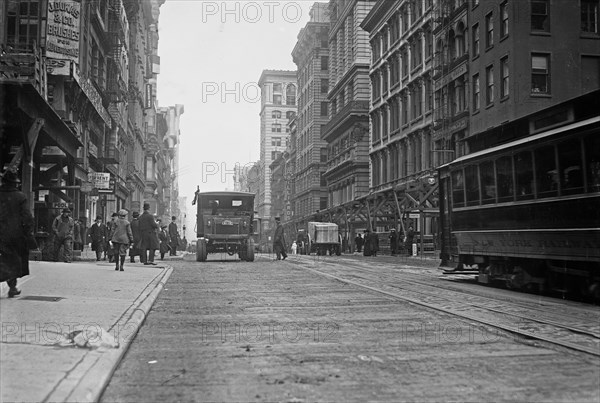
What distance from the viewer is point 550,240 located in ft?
39.2

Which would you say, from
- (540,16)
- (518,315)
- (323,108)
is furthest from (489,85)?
(323,108)

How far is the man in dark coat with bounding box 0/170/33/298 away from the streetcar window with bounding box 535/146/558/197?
886 centimetres

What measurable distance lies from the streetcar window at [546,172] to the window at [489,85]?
23788 mm

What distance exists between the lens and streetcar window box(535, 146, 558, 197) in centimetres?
1187

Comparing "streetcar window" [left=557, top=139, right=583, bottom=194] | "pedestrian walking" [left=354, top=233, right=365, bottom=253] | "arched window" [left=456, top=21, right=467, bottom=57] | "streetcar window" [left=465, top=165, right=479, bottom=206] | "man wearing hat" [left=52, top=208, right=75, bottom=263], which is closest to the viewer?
"streetcar window" [left=557, top=139, right=583, bottom=194]

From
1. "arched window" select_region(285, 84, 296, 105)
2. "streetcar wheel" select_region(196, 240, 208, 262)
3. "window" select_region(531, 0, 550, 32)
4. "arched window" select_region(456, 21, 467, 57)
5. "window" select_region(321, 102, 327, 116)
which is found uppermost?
"arched window" select_region(285, 84, 296, 105)

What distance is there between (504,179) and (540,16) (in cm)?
2249

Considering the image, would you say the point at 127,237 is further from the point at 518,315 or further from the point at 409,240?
the point at 409,240

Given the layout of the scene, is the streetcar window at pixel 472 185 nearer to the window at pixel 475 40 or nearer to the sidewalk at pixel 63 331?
the sidewalk at pixel 63 331

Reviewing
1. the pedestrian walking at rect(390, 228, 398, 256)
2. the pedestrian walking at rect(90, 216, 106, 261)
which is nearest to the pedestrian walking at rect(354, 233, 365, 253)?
the pedestrian walking at rect(390, 228, 398, 256)

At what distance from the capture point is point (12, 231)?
30.7 ft

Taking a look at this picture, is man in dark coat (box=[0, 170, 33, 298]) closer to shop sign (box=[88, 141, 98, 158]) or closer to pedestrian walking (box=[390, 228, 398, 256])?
shop sign (box=[88, 141, 98, 158])

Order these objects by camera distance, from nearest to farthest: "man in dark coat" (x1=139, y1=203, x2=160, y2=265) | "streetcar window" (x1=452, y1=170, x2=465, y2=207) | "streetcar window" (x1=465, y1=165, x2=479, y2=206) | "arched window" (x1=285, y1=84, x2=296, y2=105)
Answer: "streetcar window" (x1=465, y1=165, x2=479, y2=206) < "streetcar window" (x1=452, y1=170, x2=465, y2=207) < "man in dark coat" (x1=139, y1=203, x2=160, y2=265) < "arched window" (x1=285, y1=84, x2=296, y2=105)

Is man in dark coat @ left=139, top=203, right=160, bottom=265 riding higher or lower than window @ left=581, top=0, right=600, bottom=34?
lower
